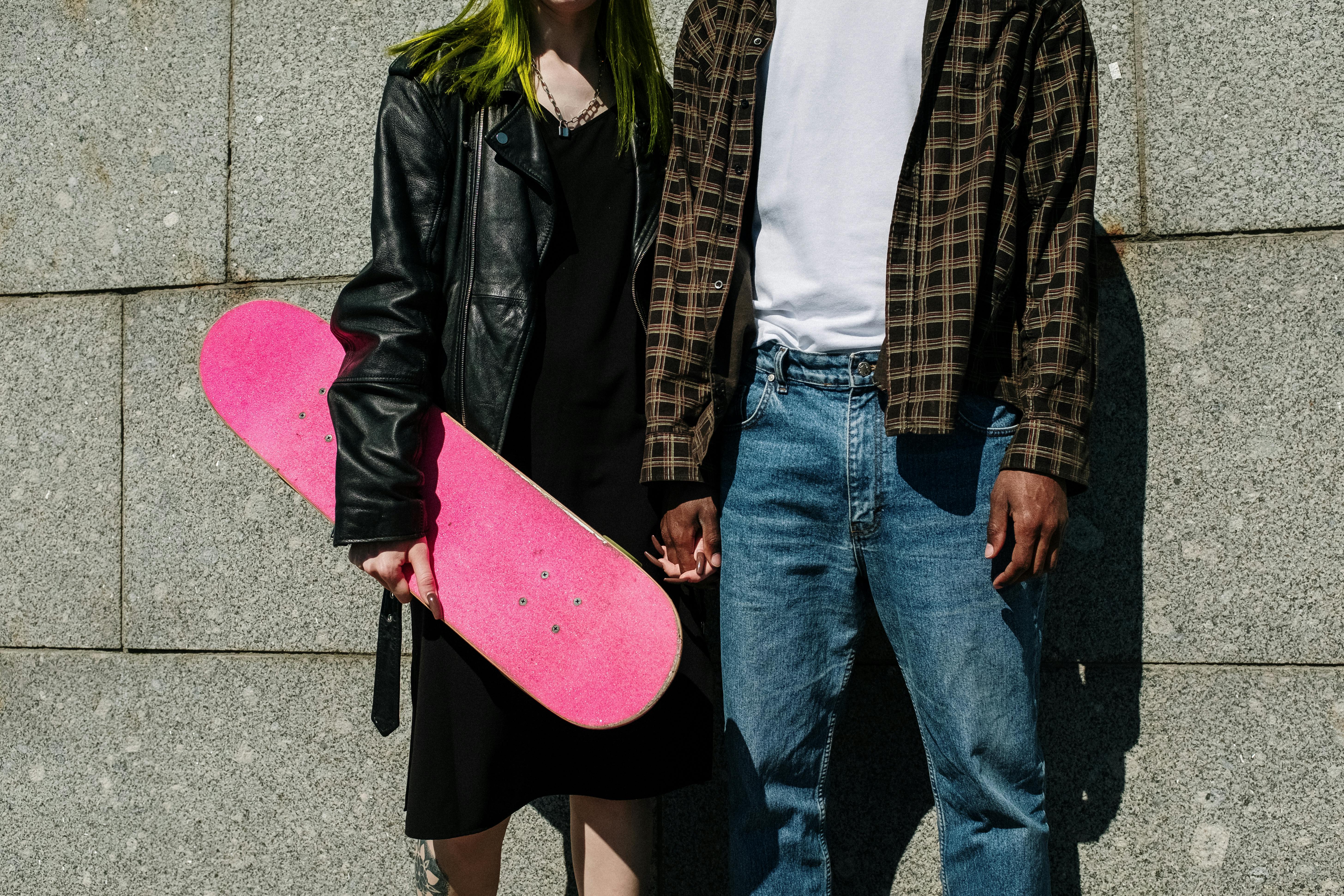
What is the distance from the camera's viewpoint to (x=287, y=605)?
2797 millimetres

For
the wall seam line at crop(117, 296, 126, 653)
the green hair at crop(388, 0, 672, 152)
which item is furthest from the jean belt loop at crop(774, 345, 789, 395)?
the wall seam line at crop(117, 296, 126, 653)

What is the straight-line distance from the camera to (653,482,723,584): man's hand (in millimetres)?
1901

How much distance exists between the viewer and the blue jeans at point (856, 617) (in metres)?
1.80

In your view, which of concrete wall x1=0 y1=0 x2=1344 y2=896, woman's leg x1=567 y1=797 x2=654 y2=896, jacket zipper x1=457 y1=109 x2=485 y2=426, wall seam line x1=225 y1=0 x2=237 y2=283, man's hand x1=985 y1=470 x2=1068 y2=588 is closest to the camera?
man's hand x1=985 y1=470 x2=1068 y2=588

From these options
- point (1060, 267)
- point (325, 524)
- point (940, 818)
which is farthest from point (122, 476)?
point (1060, 267)

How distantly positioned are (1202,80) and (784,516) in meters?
1.57

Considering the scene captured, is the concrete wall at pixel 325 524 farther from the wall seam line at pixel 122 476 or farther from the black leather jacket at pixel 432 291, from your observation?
the black leather jacket at pixel 432 291

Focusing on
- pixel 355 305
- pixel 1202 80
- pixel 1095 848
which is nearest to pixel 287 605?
pixel 355 305

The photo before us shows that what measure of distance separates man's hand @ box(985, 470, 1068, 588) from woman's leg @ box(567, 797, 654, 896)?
34.6 inches

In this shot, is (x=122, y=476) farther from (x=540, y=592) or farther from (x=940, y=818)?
(x=940, y=818)

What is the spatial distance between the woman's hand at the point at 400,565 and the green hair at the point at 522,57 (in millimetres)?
875

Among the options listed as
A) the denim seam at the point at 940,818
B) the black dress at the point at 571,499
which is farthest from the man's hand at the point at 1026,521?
the black dress at the point at 571,499

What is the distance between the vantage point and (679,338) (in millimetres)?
1867

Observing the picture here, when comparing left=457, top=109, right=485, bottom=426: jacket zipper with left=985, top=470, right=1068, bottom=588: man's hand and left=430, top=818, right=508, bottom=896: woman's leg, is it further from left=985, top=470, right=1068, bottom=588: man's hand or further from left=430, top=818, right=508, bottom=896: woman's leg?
left=985, top=470, right=1068, bottom=588: man's hand
